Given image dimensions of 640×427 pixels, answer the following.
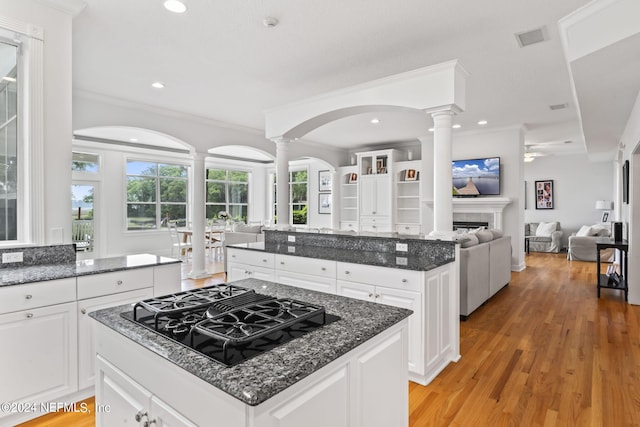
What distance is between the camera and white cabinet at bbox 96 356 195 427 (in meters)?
1.04

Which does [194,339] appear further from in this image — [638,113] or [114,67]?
[638,113]

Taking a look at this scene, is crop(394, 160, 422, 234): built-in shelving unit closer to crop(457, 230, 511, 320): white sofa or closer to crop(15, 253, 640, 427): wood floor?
crop(457, 230, 511, 320): white sofa

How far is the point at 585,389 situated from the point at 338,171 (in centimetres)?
711

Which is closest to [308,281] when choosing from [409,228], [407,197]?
[409,228]

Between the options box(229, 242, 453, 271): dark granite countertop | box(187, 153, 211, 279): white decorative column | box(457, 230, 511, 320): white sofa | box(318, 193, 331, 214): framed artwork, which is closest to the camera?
box(229, 242, 453, 271): dark granite countertop

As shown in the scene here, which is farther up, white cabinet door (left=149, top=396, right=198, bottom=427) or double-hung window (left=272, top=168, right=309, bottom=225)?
double-hung window (left=272, top=168, right=309, bottom=225)

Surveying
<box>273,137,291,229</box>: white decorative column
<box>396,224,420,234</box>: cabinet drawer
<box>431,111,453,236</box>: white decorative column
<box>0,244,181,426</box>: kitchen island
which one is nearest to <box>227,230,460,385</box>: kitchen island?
<box>431,111,453,236</box>: white decorative column

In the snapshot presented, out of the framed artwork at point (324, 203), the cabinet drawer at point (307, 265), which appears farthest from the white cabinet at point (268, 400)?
the framed artwork at point (324, 203)

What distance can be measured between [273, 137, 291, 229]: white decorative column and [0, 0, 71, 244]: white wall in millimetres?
2297

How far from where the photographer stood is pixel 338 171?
29.6ft

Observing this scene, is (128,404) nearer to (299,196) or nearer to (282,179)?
(282,179)

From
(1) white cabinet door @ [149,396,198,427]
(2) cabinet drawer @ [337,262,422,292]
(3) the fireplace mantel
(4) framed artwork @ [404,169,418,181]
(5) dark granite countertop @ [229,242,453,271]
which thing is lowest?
(1) white cabinet door @ [149,396,198,427]

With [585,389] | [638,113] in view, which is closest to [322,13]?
[585,389]

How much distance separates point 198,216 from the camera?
612 centimetres
